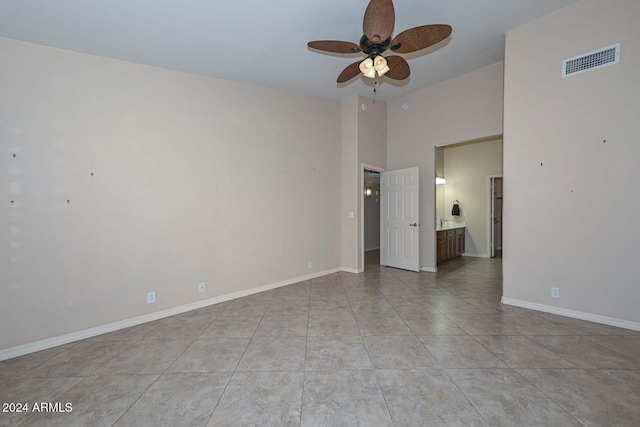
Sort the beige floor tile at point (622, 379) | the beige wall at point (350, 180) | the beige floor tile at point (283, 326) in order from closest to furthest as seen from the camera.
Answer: the beige floor tile at point (622, 379), the beige floor tile at point (283, 326), the beige wall at point (350, 180)

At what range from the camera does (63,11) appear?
8.07ft

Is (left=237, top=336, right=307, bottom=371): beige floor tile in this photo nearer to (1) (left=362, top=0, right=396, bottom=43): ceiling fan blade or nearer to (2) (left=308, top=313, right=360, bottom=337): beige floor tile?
(2) (left=308, top=313, right=360, bottom=337): beige floor tile

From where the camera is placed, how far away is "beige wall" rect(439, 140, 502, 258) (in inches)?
274

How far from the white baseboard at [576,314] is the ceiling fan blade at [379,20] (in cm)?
345

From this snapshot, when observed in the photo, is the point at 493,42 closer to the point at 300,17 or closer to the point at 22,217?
the point at 300,17

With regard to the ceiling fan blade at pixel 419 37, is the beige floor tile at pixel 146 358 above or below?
below

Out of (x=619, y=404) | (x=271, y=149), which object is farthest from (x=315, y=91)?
(x=619, y=404)

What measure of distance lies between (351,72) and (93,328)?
3982mm

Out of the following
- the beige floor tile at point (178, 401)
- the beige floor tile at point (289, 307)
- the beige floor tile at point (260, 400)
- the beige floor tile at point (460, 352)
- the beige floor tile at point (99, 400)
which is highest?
the beige floor tile at point (460, 352)

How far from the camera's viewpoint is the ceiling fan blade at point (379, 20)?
6.40 ft

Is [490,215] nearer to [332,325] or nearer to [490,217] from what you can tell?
[490,217]

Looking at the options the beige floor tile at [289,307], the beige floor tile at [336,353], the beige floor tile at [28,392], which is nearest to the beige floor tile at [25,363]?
the beige floor tile at [28,392]

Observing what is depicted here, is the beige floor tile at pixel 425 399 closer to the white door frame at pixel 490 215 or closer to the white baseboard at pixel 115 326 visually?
the white baseboard at pixel 115 326

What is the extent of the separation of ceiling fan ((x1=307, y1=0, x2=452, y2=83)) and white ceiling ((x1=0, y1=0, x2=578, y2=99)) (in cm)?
49
